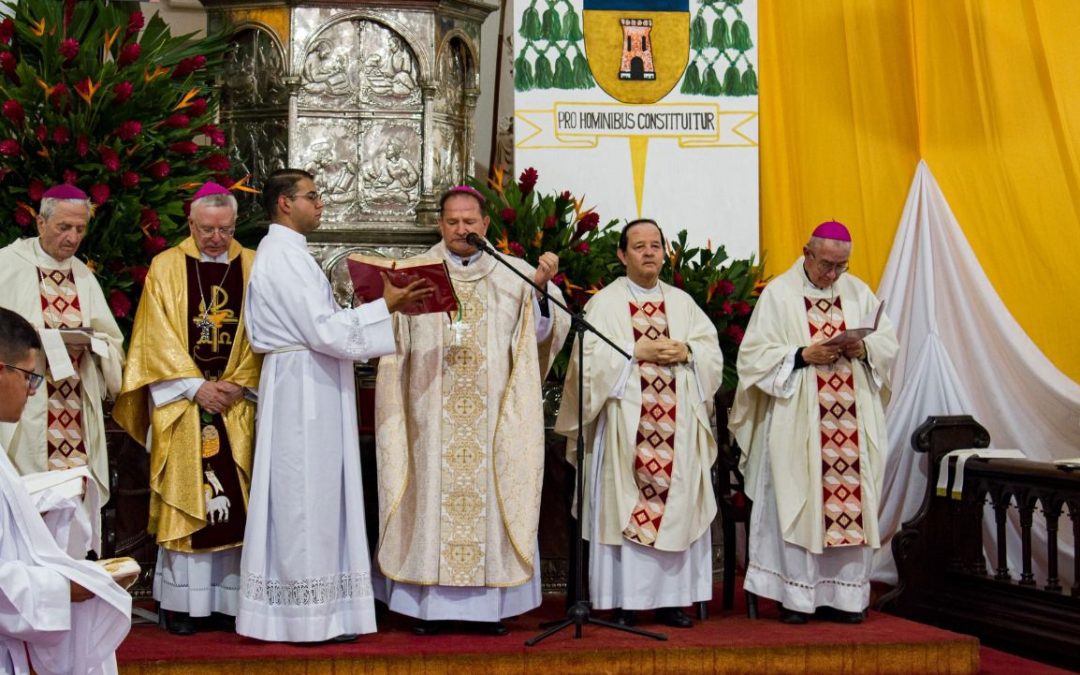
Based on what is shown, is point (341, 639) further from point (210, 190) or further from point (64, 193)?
point (64, 193)

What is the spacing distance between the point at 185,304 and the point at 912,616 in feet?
13.5

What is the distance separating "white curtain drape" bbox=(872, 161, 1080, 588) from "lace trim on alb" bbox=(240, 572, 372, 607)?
3756 mm

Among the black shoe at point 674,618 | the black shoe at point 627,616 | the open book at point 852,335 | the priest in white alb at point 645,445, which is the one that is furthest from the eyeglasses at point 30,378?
the open book at point 852,335

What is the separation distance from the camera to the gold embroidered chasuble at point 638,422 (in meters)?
7.14

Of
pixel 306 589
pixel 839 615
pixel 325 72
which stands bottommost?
pixel 839 615

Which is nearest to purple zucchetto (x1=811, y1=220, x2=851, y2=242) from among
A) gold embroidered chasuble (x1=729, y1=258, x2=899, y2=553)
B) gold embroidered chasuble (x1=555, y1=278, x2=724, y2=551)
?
gold embroidered chasuble (x1=729, y1=258, x2=899, y2=553)

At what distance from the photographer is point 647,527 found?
7125mm

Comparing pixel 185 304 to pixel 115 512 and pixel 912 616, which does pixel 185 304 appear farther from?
pixel 912 616

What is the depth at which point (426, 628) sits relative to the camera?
22.4 ft

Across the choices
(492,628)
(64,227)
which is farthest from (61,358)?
(492,628)

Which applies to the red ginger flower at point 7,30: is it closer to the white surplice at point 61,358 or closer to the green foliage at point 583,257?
the white surplice at point 61,358

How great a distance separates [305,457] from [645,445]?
163 cm

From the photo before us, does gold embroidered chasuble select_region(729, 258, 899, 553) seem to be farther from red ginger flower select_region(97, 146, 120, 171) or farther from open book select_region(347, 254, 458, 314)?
red ginger flower select_region(97, 146, 120, 171)

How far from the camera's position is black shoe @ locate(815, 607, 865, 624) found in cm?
727
